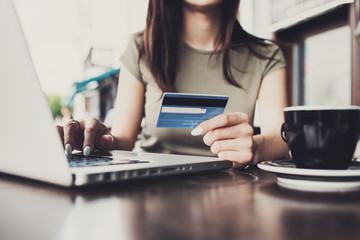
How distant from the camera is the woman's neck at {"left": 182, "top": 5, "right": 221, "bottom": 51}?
1167 mm

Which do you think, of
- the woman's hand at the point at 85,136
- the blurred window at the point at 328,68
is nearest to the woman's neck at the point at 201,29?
the woman's hand at the point at 85,136

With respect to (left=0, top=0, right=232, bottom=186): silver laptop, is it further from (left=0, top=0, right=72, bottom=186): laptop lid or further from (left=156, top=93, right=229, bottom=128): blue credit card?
(left=156, top=93, right=229, bottom=128): blue credit card

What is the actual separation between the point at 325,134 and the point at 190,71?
746mm

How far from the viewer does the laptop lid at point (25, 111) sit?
1.15 ft

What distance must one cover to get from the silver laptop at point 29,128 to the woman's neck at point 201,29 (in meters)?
0.83

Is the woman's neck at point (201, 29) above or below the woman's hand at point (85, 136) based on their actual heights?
above

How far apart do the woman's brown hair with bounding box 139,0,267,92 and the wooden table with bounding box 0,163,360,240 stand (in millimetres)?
683


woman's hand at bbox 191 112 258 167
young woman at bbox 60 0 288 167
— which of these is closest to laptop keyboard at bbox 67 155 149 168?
woman's hand at bbox 191 112 258 167

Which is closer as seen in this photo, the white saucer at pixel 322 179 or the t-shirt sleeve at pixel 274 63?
the white saucer at pixel 322 179

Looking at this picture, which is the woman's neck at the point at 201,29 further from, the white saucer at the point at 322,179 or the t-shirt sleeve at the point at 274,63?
the white saucer at the point at 322,179

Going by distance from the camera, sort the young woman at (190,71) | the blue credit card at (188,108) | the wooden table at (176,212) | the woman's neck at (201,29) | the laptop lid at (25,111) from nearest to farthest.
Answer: the wooden table at (176,212)
the laptop lid at (25,111)
the blue credit card at (188,108)
the young woman at (190,71)
the woman's neck at (201,29)

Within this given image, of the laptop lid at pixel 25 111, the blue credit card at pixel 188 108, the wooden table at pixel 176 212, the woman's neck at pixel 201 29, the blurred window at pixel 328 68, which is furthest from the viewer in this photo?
the blurred window at pixel 328 68

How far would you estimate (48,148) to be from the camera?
36cm

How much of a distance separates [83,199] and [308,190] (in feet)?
0.85
